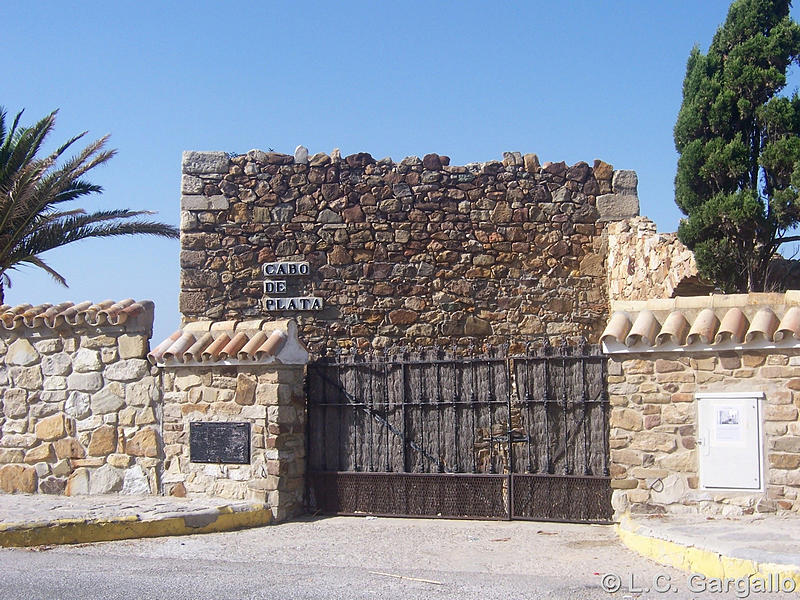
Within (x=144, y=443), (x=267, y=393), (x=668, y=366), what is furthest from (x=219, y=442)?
(x=668, y=366)

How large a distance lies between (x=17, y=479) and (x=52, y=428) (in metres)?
0.65

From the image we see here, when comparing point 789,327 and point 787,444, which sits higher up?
point 789,327

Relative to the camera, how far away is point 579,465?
7.76 metres

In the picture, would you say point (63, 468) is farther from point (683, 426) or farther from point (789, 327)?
point (789, 327)

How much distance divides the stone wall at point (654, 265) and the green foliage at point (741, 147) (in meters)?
0.35

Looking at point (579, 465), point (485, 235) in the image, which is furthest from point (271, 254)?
point (579, 465)

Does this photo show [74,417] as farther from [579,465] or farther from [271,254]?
[579,465]

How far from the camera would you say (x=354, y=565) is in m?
6.42

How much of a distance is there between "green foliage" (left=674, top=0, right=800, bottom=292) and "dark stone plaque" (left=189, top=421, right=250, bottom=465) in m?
5.29

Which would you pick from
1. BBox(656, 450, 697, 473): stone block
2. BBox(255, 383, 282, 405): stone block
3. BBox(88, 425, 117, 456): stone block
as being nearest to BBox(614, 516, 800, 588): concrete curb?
BBox(656, 450, 697, 473): stone block

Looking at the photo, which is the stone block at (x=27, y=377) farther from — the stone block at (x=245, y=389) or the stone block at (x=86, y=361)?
the stone block at (x=245, y=389)

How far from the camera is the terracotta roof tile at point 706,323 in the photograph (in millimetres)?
6879

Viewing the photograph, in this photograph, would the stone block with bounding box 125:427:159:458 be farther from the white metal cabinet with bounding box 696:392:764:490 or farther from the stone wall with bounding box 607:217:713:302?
the stone wall with bounding box 607:217:713:302

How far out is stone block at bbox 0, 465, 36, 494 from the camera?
8938 millimetres
